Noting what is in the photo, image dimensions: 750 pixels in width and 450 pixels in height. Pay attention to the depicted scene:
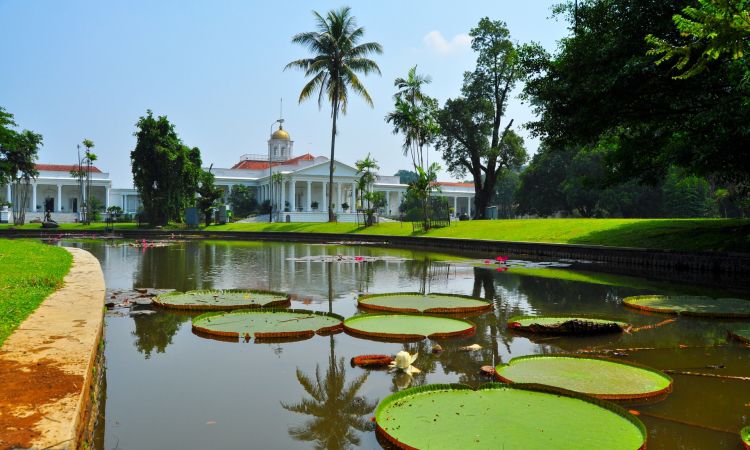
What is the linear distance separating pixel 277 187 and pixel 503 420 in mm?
62005

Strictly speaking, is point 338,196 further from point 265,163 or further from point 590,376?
point 590,376

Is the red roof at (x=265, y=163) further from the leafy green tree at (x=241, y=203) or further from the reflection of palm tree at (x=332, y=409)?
the reflection of palm tree at (x=332, y=409)

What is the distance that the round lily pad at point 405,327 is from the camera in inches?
274

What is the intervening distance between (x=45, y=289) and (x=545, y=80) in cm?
1537

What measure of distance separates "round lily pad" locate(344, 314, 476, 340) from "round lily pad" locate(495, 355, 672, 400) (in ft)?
5.19

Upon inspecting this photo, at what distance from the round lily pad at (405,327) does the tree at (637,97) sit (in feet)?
29.1

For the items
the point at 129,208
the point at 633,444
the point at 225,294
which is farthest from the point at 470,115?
the point at 129,208

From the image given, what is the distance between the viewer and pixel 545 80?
18078 millimetres

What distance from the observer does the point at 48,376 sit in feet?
12.0

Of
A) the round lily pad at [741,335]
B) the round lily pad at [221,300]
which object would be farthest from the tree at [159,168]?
the round lily pad at [741,335]

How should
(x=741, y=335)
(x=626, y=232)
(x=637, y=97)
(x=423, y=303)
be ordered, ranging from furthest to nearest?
1. (x=626, y=232)
2. (x=637, y=97)
3. (x=423, y=303)
4. (x=741, y=335)

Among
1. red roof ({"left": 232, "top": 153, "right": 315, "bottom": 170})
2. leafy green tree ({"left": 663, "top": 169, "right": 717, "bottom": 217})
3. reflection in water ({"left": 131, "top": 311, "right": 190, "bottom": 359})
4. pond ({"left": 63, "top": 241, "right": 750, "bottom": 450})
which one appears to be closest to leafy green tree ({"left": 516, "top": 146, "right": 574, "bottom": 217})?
leafy green tree ({"left": 663, "top": 169, "right": 717, "bottom": 217})

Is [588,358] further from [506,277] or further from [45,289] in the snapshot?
[506,277]

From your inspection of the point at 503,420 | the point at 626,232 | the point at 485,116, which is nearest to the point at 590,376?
the point at 503,420
